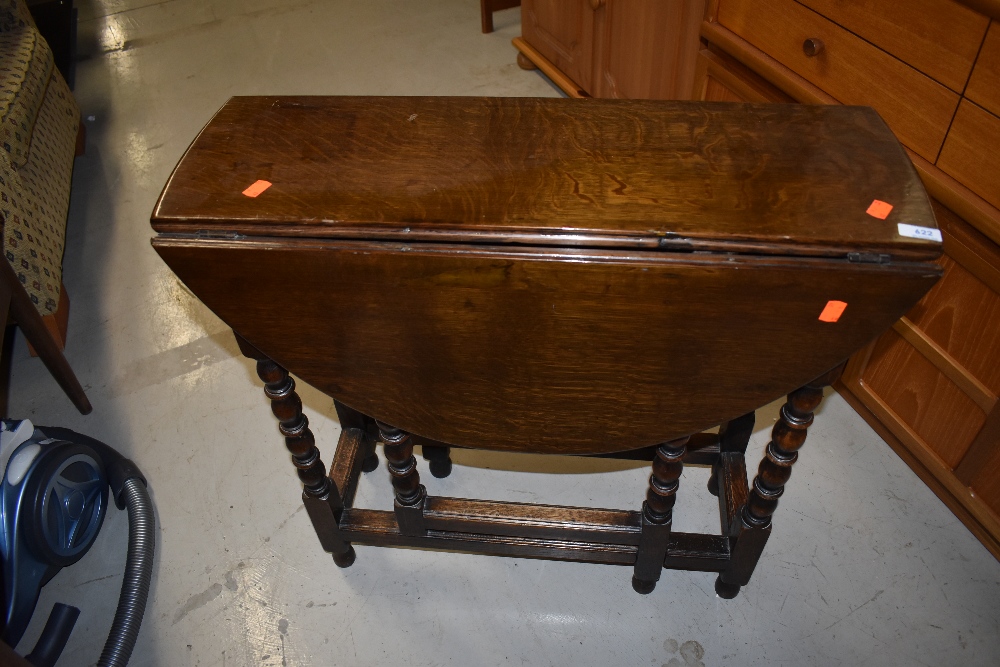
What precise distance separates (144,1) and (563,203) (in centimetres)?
397

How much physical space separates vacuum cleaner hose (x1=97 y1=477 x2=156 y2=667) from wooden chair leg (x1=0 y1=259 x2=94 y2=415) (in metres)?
0.37

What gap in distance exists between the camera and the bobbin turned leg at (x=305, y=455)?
1325 mm

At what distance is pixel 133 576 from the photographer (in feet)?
5.19

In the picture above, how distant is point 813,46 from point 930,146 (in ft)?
1.11

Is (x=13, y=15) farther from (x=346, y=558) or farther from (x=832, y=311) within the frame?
(x=832, y=311)

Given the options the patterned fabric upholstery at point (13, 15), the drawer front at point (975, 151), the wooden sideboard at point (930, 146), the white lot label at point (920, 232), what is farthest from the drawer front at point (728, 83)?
the patterned fabric upholstery at point (13, 15)

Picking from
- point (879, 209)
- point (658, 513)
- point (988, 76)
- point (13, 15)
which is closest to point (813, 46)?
point (988, 76)

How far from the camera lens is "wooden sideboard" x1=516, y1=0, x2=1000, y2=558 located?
132 cm

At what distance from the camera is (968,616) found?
1.52 meters

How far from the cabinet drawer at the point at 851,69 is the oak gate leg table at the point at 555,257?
25cm

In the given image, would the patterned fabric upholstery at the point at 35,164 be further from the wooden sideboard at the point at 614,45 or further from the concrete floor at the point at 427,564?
the wooden sideboard at the point at 614,45

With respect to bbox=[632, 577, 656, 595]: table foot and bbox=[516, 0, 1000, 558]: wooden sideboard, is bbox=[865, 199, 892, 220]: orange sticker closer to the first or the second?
bbox=[516, 0, 1000, 558]: wooden sideboard

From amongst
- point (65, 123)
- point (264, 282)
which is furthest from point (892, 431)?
point (65, 123)

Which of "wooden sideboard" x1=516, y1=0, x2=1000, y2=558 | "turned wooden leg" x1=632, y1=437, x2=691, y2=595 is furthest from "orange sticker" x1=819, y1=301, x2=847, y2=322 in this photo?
"wooden sideboard" x1=516, y1=0, x2=1000, y2=558
